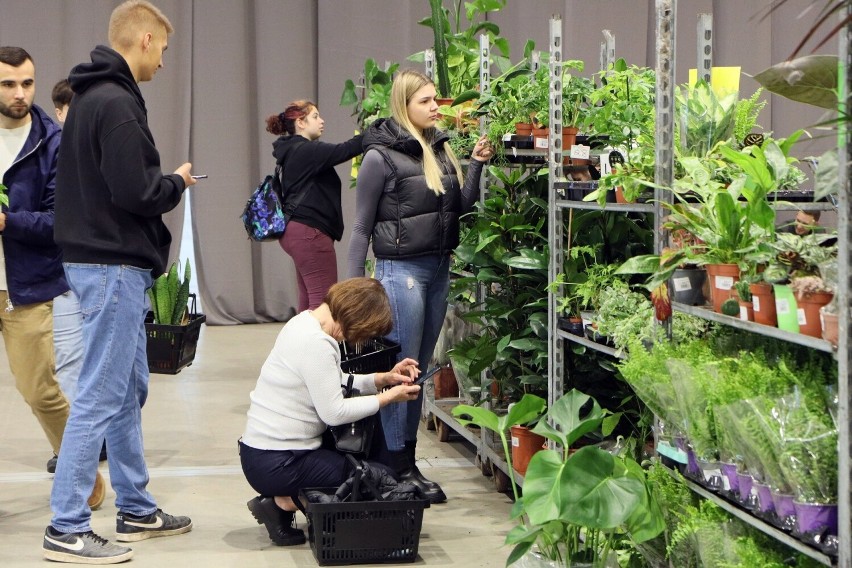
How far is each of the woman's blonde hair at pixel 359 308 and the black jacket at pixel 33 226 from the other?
3.56 feet

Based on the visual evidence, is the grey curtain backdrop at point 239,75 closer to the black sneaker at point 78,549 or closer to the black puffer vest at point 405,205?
the black puffer vest at point 405,205

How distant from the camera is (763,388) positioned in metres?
2.36

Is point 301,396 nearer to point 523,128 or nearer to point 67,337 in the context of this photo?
point 67,337

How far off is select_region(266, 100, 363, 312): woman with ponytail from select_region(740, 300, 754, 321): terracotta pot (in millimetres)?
3196

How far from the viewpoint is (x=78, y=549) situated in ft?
11.1

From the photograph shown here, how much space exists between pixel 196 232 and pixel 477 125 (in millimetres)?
4642

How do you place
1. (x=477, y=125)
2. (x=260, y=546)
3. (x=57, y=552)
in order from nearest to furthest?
(x=57, y=552)
(x=260, y=546)
(x=477, y=125)

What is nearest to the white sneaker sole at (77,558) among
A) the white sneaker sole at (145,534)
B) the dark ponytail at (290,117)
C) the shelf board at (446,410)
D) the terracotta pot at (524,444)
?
the white sneaker sole at (145,534)

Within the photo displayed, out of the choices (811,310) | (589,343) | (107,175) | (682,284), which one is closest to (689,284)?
(682,284)

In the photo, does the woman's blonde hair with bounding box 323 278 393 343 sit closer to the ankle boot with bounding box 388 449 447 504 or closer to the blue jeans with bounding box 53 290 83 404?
the ankle boot with bounding box 388 449 447 504

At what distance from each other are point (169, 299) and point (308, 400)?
195cm

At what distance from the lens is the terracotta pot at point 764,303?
229 centimetres

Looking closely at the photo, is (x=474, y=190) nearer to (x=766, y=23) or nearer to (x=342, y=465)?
(x=342, y=465)

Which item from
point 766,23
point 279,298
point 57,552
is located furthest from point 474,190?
point 766,23
